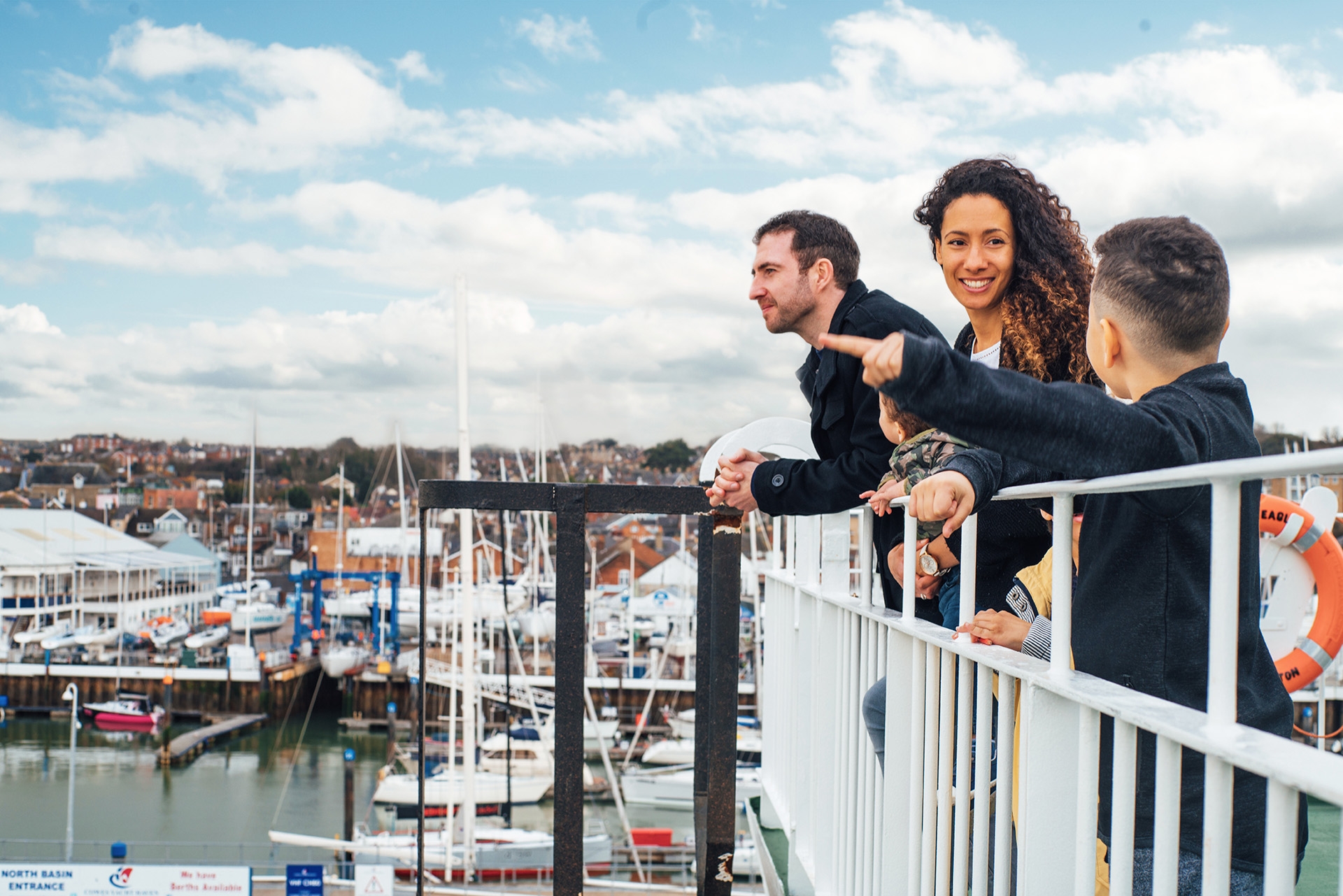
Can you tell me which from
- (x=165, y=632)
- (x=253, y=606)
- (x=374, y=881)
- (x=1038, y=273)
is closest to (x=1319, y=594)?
(x=1038, y=273)

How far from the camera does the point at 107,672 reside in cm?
2842

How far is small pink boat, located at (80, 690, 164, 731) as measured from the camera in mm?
26719

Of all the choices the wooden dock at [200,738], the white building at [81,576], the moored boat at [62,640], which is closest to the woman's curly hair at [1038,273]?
the wooden dock at [200,738]

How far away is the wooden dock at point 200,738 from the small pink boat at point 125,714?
1.48 metres

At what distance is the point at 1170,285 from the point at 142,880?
13.5m

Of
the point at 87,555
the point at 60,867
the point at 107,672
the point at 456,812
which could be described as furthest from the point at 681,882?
the point at 87,555

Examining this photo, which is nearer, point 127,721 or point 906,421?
point 906,421

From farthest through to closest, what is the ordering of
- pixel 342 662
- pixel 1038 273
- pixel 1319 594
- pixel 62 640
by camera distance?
pixel 62 640, pixel 342 662, pixel 1319 594, pixel 1038 273

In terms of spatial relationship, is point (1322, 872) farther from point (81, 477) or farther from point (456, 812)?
point (81, 477)

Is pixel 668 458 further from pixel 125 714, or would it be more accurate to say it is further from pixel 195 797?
pixel 125 714

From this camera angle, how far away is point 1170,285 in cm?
98

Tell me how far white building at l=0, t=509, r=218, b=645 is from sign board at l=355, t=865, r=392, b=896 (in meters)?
25.0

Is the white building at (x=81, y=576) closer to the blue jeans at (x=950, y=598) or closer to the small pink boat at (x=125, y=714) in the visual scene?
the small pink boat at (x=125, y=714)

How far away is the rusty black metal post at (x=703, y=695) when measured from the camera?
2367mm
